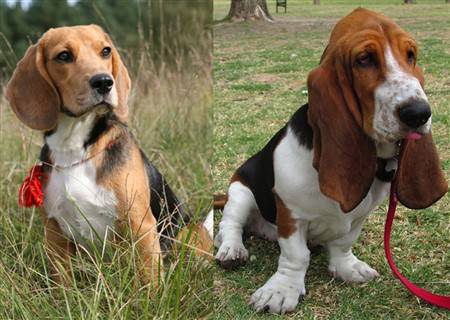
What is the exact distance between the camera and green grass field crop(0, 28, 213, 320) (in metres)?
3.15

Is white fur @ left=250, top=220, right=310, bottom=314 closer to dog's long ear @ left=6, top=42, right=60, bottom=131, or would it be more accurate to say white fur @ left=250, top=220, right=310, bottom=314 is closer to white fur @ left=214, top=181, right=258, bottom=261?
white fur @ left=214, top=181, right=258, bottom=261

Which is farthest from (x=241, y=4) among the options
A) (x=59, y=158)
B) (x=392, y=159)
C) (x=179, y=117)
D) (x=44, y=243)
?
(x=179, y=117)

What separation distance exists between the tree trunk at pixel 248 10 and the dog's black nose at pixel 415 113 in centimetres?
78

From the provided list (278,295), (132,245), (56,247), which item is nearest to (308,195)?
(278,295)

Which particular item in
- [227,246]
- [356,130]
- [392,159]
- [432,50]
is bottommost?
[227,246]

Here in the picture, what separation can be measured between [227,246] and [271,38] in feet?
2.83

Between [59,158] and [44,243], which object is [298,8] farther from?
[44,243]

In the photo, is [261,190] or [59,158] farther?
[59,158]

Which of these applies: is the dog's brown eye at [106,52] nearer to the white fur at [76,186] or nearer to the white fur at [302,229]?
the white fur at [76,186]

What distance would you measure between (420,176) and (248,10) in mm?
929

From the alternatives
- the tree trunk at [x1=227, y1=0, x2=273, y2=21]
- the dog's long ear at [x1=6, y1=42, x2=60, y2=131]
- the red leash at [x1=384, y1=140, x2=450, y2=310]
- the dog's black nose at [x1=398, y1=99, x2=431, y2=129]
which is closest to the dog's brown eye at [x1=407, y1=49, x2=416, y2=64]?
the dog's black nose at [x1=398, y1=99, x2=431, y2=129]

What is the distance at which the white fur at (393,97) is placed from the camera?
7.38ft

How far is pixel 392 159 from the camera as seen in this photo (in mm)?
2652

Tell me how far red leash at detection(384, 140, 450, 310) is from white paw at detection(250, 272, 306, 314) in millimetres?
360
